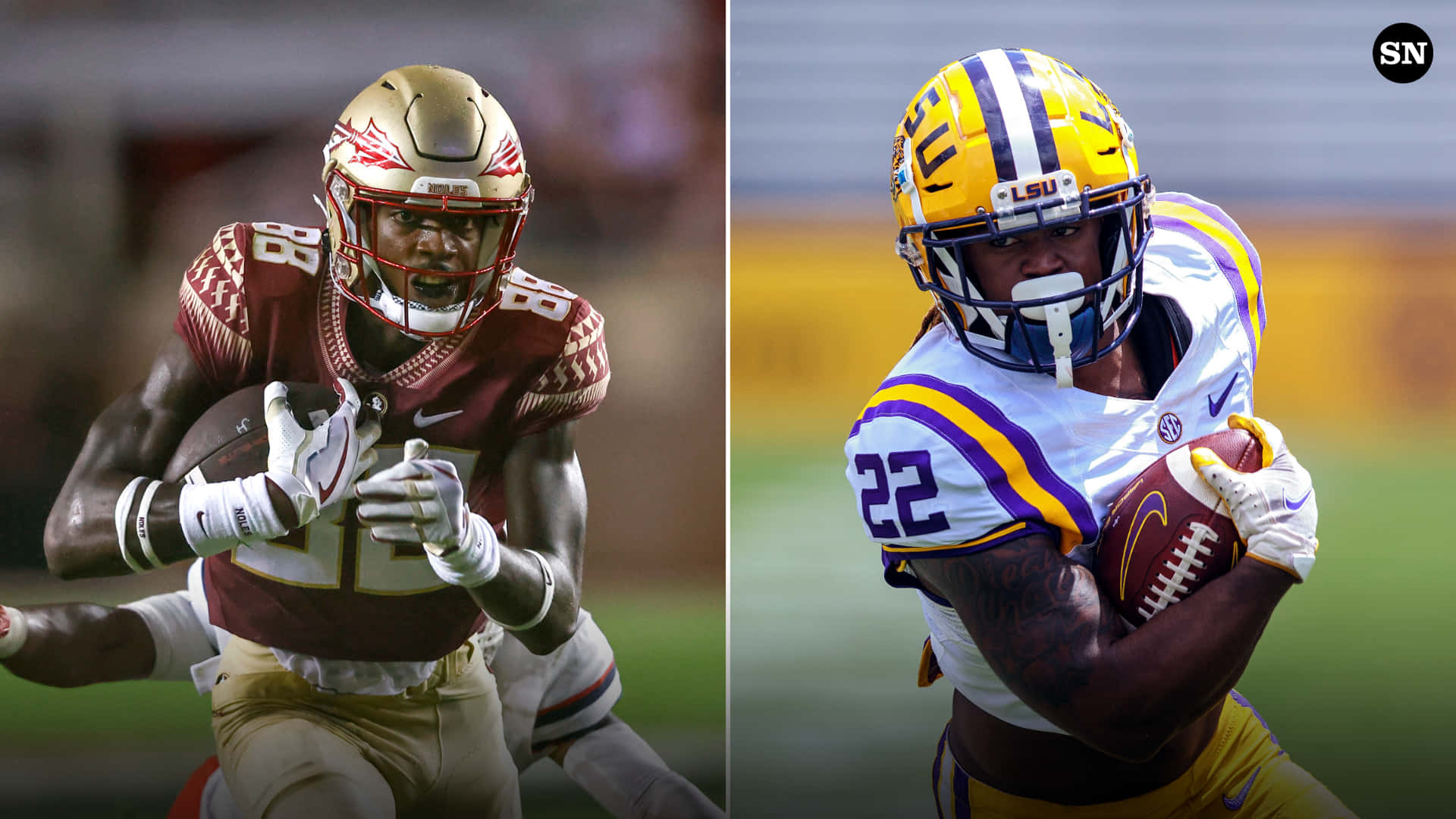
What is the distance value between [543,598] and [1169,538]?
3.47 ft

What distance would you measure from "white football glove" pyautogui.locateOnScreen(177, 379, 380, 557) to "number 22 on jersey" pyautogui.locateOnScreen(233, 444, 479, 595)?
0.03 m

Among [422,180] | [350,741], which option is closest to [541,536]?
[350,741]

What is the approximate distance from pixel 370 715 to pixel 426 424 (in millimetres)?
A: 529

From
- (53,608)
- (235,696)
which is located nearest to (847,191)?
(235,696)

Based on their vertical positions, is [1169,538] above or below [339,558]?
above

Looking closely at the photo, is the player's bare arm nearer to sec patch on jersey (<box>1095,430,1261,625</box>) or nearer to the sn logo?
sec patch on jersey (<box>1095,430,1261,625</box>)

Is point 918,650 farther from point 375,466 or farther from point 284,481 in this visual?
point 284,481

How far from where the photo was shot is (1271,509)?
1.63 metres

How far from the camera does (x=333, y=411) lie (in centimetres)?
208

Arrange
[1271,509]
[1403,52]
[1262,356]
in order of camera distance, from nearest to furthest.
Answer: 1. [1271,509]
2. [1403,52]
3. [1262,356]

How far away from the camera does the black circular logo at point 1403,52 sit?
2555mm

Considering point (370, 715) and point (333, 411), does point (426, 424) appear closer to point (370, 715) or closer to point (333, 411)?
point (333, 411)

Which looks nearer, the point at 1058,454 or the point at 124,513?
the point at 1058,454

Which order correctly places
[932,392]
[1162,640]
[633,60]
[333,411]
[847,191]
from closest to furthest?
[1162,640], [932,392], [333,411], [633,60], [847,191]
